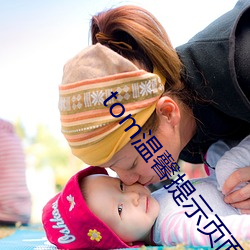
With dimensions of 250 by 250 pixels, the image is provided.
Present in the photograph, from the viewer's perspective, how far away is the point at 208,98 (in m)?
1.00

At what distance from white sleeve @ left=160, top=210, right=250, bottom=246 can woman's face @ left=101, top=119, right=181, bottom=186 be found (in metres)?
0.11

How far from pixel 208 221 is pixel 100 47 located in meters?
0.41

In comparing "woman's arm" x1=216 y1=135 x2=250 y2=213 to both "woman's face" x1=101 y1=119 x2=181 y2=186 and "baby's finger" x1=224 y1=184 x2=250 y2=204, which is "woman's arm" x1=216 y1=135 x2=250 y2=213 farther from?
"woman's face" x1=101 y1=119 x2=181 y2=186

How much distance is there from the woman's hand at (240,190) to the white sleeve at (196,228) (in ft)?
0.43

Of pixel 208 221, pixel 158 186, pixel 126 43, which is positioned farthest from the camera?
pixel 158 186

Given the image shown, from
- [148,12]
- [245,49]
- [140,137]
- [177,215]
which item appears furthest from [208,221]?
[148,12]

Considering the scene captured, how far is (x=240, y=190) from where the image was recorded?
3.36ft

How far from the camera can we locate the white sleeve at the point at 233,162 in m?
1.04

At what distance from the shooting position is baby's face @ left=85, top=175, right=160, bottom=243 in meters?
0.96

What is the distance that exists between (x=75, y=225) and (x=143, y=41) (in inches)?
16.3

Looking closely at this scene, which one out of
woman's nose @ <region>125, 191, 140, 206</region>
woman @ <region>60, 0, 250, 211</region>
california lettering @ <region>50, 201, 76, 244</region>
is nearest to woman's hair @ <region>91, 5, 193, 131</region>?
woman @ <region>60, 0, 250, 211</region>

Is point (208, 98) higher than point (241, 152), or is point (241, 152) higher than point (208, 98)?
point (208, 98)

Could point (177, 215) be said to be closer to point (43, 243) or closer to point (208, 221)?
point (208, 221)

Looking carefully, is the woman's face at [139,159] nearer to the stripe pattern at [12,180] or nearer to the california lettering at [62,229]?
the california lettering at [62,229]
